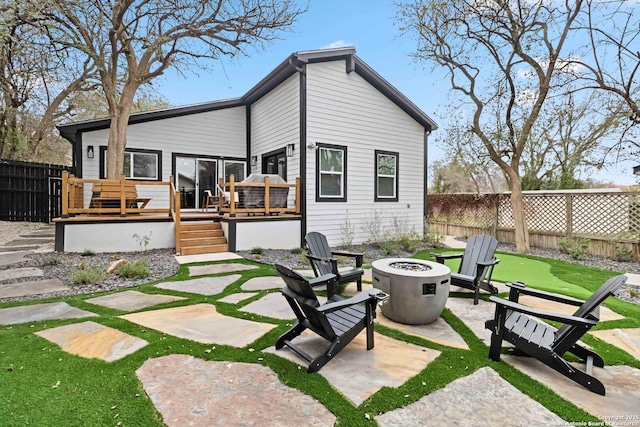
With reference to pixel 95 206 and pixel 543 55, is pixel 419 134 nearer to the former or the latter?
pixel 543 55

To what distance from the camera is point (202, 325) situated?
10.4 feet

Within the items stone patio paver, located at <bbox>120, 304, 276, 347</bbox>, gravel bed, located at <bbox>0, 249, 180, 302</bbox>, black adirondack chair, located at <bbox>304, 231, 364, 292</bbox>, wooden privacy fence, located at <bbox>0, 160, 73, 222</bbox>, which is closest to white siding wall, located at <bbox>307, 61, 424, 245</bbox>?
gravel bed, located at <bbox>0, 249, 180, 302</bbox>

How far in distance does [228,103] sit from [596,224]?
37.5 ft

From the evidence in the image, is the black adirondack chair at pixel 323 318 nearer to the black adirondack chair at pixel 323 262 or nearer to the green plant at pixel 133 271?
the black adirondack chair at pixel 323 262

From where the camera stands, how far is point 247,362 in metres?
2.44

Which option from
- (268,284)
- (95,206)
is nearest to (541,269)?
(268,284)

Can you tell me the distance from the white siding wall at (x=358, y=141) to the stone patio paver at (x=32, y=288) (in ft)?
17.2

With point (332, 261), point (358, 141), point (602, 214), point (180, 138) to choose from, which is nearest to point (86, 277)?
point (332, 261)

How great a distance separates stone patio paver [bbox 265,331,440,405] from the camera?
2.16 metres

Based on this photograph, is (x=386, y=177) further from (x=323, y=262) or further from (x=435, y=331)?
(x=435, y=331)

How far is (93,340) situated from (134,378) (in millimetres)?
890

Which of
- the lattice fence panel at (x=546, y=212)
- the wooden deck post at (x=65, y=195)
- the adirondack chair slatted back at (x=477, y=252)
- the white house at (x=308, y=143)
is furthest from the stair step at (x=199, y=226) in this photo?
the lattice fence panel at (x=546, y=212)

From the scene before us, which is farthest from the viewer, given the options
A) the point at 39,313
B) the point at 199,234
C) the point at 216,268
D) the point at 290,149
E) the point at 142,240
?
the point at 290,149

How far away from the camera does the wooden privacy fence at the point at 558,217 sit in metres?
7.78
